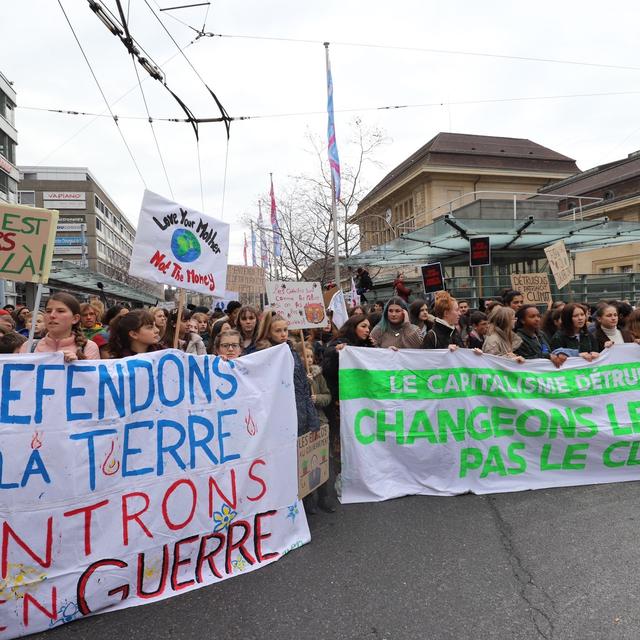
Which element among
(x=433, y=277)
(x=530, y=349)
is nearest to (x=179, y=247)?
(x=530, y=349)

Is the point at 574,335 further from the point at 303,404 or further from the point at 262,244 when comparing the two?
the point at 262,244

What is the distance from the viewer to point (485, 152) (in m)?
39.8

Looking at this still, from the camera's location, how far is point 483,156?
127ft

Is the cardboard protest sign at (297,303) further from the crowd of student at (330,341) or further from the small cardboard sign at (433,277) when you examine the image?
the small cardboard sign at (433,277)

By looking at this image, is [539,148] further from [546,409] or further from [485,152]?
[546,409]

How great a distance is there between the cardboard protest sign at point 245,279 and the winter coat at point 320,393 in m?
5.09

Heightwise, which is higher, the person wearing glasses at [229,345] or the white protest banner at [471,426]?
the person wearing glasses at [229,345]

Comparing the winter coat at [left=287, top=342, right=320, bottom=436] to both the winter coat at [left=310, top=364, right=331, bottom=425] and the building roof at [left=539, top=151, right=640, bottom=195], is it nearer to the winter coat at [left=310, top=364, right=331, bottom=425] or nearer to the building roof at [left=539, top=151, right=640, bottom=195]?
the winter coat at [left=310, top=364, right=331, bottom=425]

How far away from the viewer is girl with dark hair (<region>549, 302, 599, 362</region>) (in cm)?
510

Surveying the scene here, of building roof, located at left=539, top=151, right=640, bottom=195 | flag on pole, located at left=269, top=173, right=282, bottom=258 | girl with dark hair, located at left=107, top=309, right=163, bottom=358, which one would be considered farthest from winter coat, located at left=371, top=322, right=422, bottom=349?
building roof, located at left=539, top=151, right=640, bottom=195

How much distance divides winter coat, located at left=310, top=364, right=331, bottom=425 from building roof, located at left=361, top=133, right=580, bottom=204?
33022 millimetres

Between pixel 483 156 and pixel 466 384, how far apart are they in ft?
126

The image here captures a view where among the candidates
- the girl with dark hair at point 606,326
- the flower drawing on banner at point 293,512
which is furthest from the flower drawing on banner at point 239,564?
the girl with dark hair at point 606,326

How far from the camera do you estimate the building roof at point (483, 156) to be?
3725 cm
